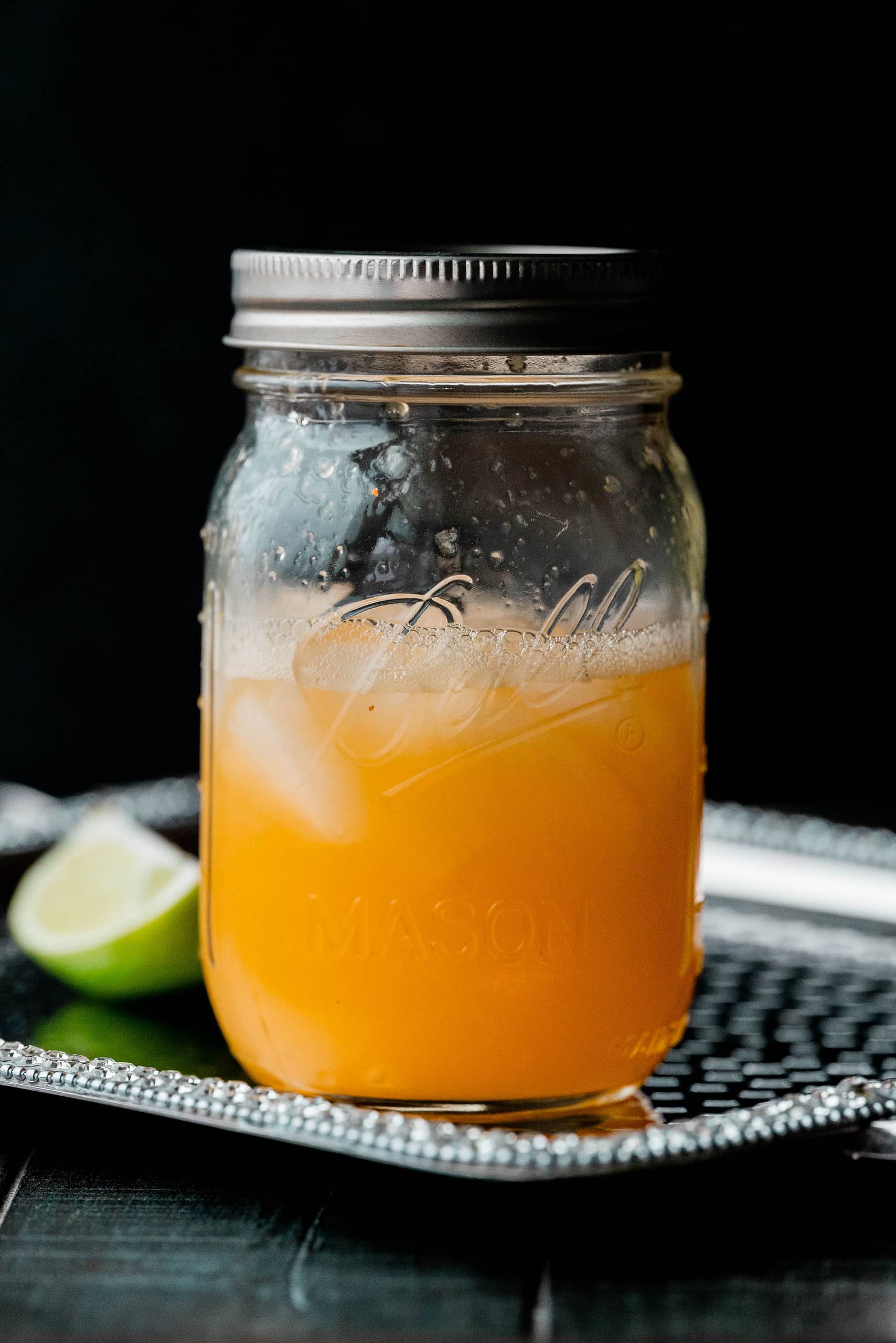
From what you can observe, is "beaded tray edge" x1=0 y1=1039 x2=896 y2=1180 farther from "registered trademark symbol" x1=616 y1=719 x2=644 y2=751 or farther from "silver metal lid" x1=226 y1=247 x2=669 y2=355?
"silver metal lid" x1=226 y1=247 x2=669 y2=355

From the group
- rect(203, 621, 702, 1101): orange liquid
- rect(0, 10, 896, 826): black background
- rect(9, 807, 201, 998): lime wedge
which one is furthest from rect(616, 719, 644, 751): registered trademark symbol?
rect(0, 10, 896, 826): black background

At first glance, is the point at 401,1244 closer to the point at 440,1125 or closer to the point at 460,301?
the point at 440,1125

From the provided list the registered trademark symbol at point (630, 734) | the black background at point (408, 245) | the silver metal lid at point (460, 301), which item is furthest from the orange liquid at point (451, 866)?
the black background at point (408, 245)

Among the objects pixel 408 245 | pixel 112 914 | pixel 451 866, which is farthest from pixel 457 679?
pixel 408 245

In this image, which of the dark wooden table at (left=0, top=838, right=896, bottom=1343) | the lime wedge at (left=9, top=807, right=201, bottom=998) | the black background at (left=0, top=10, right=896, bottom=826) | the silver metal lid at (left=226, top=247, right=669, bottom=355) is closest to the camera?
the dark wooden table at (left=0, top=838, right=896, bottom=1343)

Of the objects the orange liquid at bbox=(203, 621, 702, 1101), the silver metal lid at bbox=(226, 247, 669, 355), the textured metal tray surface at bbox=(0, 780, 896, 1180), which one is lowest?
the textured metal tray surface at bbox=(0, 780, 896, 1180)

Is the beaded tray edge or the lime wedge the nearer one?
the beaded tray edge
